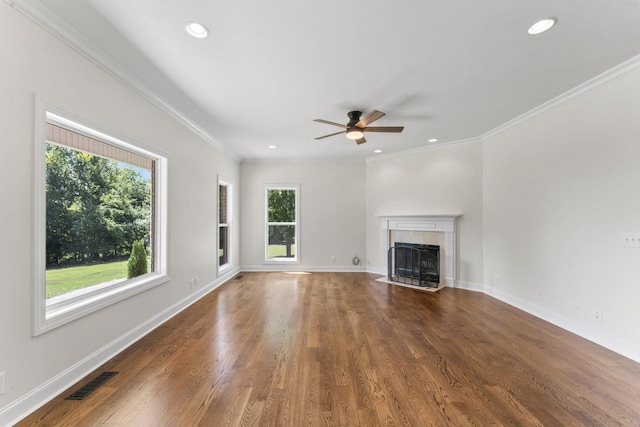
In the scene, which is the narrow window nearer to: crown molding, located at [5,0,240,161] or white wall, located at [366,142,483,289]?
crown molding, located at [5,0,240,161]

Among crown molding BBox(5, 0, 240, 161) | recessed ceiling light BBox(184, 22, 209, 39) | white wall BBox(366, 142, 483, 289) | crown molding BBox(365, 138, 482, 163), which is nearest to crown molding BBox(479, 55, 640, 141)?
crown molding BBox(365, 138, 482, 163)

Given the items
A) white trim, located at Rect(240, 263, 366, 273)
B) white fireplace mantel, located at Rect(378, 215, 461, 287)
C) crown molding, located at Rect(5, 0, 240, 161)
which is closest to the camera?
crown molding, located at Rect(5, 0, 240, 161)

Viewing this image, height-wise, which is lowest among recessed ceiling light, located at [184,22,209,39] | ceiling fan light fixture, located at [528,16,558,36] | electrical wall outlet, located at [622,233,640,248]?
electrical wall outlet, located at [622,233,640,248]

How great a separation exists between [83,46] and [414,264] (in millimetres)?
5431

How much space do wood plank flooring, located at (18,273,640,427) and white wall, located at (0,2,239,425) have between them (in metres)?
0.21

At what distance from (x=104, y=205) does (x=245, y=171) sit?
12.9 ft

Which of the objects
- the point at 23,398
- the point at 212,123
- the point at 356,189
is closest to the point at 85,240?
the point at 23,398

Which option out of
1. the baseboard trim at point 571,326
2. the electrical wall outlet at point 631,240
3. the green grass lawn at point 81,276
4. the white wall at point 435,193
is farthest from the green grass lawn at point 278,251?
the electrical wall outlet at point 631,240

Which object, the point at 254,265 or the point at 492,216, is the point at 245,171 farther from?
the point at 492,216

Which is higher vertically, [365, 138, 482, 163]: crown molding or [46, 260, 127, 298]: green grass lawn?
[365, 138, 482, 163]: crown molding

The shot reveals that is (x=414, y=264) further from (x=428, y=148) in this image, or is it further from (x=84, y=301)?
(x=84, y=301)

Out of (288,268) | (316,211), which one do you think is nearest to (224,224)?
(288,268)

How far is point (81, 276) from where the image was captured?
2.32 metres

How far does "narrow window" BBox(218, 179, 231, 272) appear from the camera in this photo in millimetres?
5480
